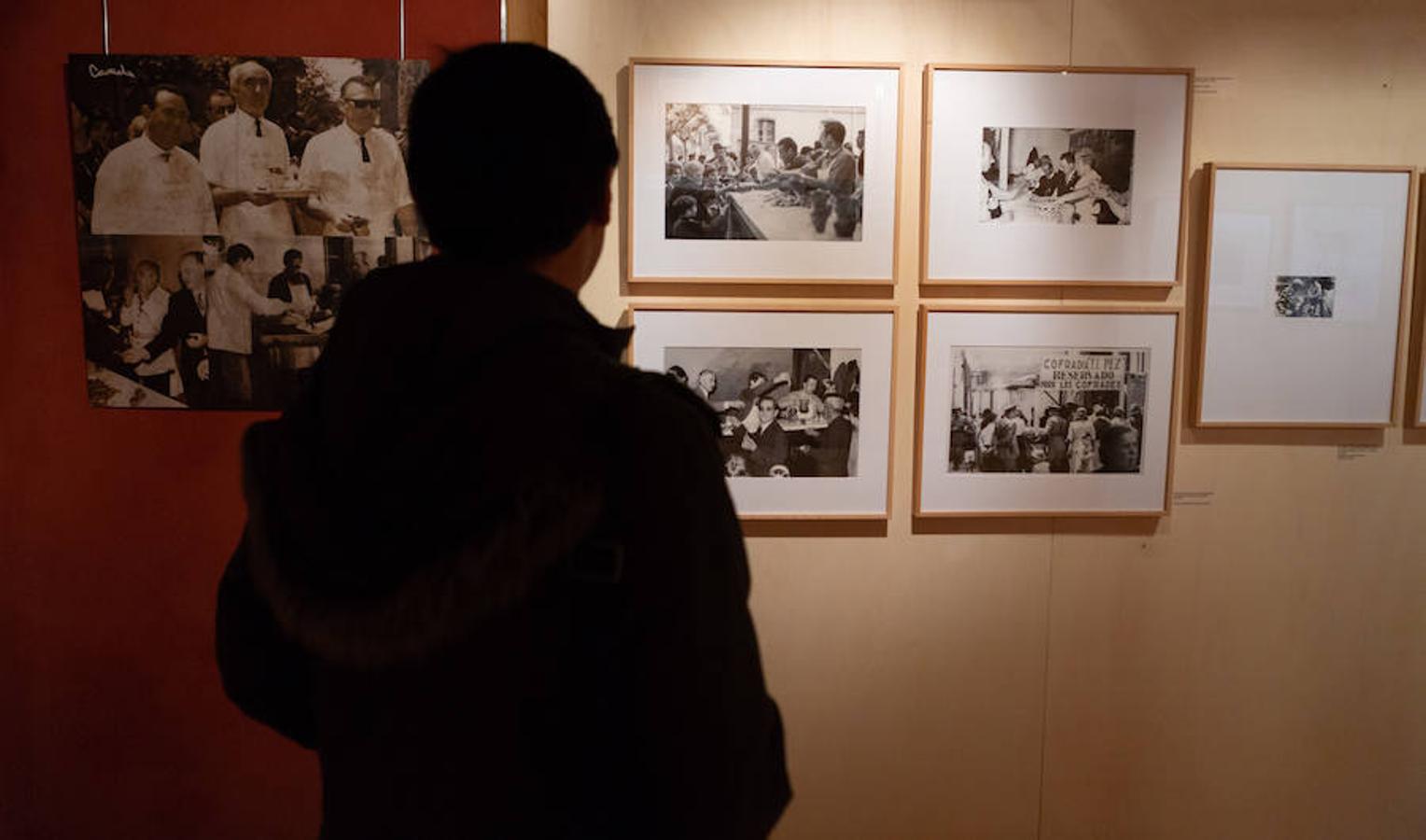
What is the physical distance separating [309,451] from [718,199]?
1394 mm

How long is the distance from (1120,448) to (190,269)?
223 cm

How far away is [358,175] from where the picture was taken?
2.12 meters

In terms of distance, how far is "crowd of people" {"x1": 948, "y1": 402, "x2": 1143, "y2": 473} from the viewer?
2.21 m

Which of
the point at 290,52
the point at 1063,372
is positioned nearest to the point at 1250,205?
the point at 1063,372

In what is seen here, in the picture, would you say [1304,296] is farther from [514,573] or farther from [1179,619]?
[514,573]

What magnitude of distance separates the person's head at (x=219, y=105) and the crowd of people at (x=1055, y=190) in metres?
1.72

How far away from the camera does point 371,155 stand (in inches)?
83.3

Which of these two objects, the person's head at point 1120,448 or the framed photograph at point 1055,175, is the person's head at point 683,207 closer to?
the framed photograph at point 1055,175

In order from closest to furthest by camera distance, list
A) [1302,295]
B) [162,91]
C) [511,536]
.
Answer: [511,536]
[162,91]
[1302,295]

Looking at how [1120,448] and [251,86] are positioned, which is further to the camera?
[1120,448]

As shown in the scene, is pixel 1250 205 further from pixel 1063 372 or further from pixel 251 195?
pixel 251 195

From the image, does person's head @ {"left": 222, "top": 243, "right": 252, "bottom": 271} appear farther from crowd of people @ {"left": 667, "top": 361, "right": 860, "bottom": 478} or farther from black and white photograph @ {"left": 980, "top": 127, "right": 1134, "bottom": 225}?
black and white photograph @ {"left": 980, "top": 127, "right": 1134, "bottom": 225}

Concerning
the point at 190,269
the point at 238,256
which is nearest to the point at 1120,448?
the point at 238,256

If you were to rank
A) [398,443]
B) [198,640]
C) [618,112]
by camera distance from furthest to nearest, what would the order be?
[198,640]
[618,112]
[398,443]
